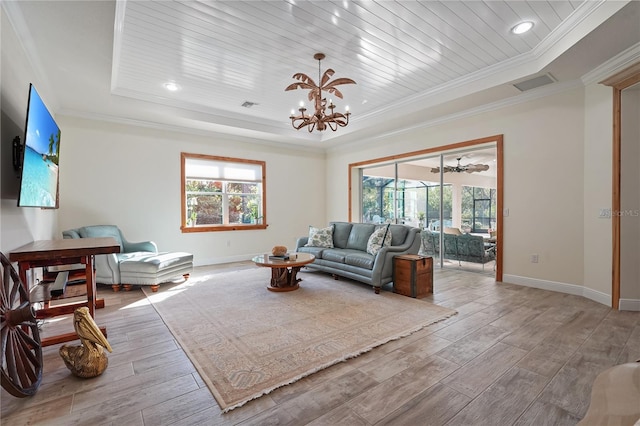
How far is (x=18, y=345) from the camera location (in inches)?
74.0

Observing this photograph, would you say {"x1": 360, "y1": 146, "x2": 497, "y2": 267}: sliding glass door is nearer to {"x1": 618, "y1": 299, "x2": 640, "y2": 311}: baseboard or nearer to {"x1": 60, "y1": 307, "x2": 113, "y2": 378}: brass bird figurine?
{"x1": 618, "y1": 299, "x2": 640, "y2": 311}: baseboard

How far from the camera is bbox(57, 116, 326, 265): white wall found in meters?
5.00

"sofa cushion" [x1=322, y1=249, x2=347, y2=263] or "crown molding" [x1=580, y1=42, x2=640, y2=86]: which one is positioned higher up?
"crown molding" [x1=580, y1=42, x2=640, y2=86]

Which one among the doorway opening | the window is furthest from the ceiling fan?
the window

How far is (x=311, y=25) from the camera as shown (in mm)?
3070

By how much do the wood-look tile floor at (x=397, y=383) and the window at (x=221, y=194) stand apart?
11.1 feet

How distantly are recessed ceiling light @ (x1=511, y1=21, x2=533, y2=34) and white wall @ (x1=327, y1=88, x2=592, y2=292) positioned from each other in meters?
1.50

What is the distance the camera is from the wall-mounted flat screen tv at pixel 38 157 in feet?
7.95

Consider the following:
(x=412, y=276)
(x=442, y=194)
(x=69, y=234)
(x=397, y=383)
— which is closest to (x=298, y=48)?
(x=412, y=276)

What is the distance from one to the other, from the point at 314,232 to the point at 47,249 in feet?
12.5

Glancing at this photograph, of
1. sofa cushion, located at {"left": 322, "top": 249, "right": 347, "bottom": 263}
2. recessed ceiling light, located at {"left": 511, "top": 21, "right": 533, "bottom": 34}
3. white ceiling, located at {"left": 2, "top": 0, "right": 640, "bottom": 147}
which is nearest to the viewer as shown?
white ceiling, located at {"left": 2, "top": 0, "right": 640, "bottom": 147}

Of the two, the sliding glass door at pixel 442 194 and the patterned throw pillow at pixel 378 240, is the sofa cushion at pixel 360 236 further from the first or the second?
the sliding glass door at pixel 442 194

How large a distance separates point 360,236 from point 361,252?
14.9 inches

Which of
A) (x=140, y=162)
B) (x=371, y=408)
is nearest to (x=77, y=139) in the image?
(x=140, y=162)
